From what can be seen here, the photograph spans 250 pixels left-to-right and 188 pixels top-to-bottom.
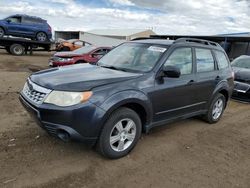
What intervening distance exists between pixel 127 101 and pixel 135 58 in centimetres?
116

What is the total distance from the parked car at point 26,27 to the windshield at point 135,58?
16.5m

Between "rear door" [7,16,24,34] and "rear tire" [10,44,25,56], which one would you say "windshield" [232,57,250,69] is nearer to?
"rear tire" [10,44,25,56]

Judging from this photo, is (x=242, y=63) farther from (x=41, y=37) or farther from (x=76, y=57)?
(x=41, y=37)

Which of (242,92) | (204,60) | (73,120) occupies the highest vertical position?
(204,60)

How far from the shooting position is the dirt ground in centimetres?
344

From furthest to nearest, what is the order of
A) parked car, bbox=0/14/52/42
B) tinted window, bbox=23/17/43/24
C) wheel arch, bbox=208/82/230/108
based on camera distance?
tinted window, bbox=23/17/43/24 < parked car, bbox=0/14/52/42 < wheel arch, bbox=208/82/230/108

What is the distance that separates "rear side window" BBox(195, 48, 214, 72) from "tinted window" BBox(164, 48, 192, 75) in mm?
271

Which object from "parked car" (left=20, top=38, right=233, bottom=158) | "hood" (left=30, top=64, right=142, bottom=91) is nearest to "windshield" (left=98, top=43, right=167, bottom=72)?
"parked car" (left=20, top=38, right=233, bottom=158)

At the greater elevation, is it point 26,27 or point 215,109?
point 26,27

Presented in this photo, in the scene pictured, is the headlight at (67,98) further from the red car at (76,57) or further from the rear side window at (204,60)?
the red car at (76,57)

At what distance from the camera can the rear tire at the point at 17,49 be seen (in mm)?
19803

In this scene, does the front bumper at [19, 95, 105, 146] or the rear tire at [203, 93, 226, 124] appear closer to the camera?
the front bumper at [19, 95, 105, 146]

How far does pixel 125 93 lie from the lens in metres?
3.84

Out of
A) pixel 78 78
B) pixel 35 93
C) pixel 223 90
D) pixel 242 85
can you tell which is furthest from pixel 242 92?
pixel 35 93
